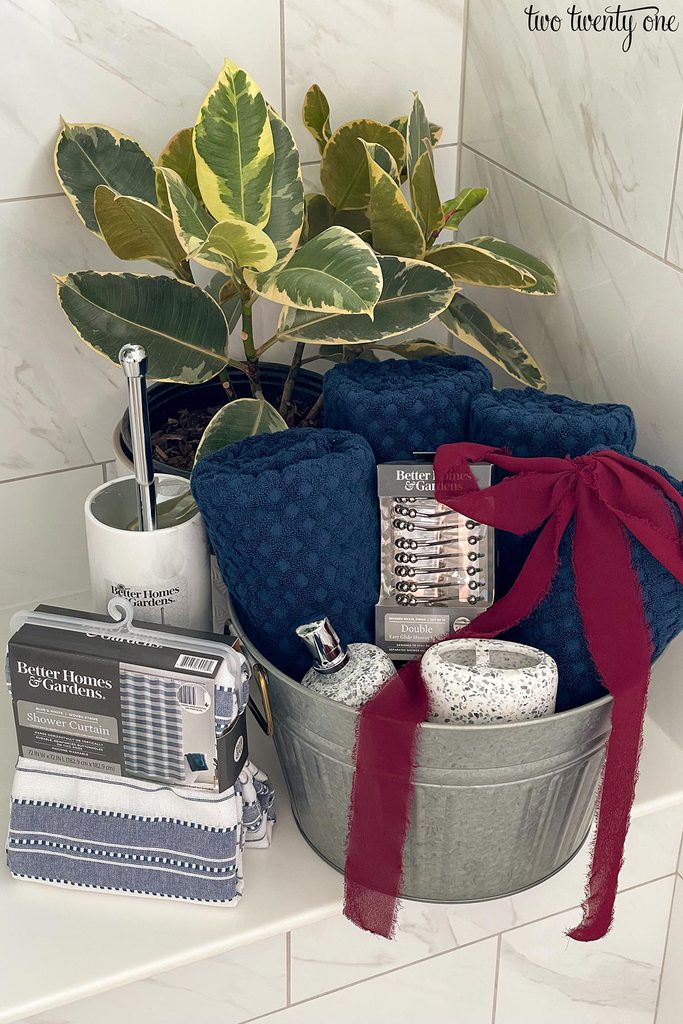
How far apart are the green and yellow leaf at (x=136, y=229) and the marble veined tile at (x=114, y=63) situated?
0.37 ft

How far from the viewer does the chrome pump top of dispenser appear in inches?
28.3

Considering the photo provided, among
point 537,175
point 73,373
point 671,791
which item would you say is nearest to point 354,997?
point 671,791

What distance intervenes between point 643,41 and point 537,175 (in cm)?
19

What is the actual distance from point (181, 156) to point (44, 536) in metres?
0.42

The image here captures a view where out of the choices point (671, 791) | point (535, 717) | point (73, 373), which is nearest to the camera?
point (535, 717)

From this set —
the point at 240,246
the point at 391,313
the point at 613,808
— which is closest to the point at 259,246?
the point at 240,246

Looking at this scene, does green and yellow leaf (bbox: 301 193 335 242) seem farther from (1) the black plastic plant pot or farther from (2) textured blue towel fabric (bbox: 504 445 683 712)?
(2) textured blue towel fabric (bbox: 504 445 683 712)

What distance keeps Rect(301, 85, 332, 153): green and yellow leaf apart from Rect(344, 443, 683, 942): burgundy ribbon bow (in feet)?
1.30

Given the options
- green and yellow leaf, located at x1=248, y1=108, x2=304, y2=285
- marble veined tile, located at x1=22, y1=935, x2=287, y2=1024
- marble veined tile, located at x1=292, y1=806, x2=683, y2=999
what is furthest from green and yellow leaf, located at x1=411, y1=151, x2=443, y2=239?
marble veined tile, located at x1=22, y1=935, x2=287, y2=1024

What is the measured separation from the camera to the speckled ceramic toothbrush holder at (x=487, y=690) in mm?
682

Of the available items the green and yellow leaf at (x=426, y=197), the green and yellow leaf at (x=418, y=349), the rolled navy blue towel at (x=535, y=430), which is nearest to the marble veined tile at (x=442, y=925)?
the rolled navy blue towel at (x=535, y=430)

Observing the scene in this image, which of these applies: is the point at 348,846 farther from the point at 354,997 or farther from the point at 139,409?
the point at 354,997

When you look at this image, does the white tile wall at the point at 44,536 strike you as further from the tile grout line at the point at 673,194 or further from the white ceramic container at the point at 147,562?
the tile grout line at the point at 673,194

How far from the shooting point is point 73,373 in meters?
1.03
